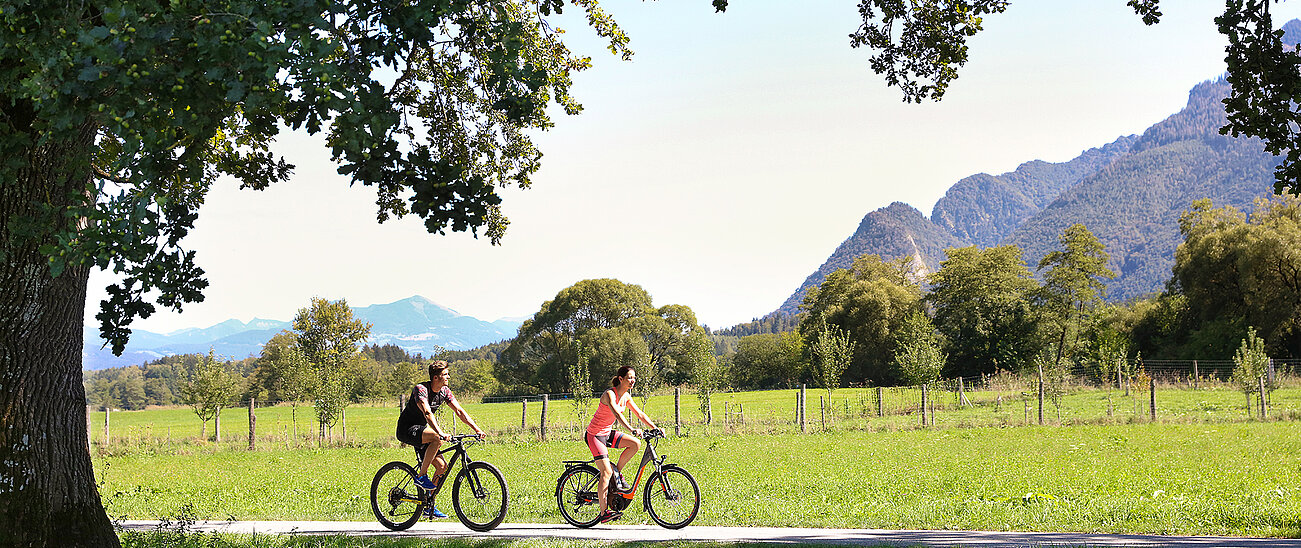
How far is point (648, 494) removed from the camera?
9.23m

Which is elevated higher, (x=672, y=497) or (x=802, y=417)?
(x=672, y=497)

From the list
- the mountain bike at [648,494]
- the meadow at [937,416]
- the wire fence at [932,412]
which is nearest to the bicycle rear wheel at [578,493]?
the mountain bike at [648,494]

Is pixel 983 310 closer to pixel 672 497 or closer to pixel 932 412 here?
pixel 932 412

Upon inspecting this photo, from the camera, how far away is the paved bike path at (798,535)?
8461 millimetres

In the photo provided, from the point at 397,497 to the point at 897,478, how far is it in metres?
8.59

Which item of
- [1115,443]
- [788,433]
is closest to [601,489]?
[1115,443]

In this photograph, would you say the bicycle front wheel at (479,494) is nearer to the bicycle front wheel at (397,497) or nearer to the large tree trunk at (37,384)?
the bicycle front wheel at (397,497)

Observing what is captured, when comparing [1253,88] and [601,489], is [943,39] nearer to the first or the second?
[1253,88]

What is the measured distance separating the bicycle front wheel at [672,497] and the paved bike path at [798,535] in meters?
0.13

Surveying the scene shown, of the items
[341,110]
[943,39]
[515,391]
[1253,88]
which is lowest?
[515,391]

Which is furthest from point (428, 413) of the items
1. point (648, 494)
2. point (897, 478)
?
point (897, 478)

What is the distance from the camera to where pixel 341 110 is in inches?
217

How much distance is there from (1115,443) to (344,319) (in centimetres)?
4475

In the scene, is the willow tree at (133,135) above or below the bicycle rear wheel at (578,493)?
above
